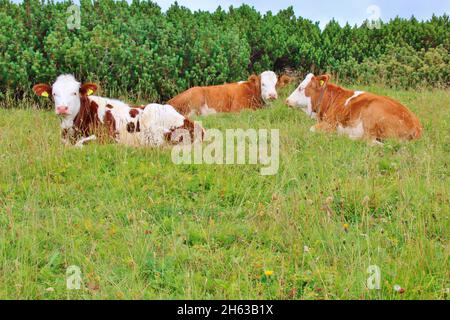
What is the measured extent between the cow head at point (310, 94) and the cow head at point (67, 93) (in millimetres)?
4126

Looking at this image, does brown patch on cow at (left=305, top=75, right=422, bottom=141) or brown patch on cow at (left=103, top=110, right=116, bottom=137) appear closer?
brown patch on cow at (left=103, top=110, right=116, bottom=137)

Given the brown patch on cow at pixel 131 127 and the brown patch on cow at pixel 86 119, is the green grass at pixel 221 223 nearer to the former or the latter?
the brown patch on cow at pixel 86 119

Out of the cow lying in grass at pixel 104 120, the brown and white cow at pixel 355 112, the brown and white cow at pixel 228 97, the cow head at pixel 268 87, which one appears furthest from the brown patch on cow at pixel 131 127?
the cow head at pixel 268 87

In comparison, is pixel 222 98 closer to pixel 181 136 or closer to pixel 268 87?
pixel 268 87

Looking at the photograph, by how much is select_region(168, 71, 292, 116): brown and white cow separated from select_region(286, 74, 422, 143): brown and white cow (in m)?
2.28

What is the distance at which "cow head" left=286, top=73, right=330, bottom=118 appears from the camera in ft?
37.8

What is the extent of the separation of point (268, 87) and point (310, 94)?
2.53 metres

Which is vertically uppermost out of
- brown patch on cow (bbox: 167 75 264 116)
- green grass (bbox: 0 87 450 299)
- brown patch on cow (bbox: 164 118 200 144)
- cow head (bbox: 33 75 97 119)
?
brown patch on cow (bbox: 167 75 264 116)

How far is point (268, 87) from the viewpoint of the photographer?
46.1 ft

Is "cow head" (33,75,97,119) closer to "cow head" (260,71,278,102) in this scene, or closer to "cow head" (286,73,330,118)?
"cow head" (286,73,330,118)

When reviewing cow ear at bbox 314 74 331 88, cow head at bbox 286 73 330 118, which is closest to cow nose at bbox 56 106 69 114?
cow head at bbox 286 73 330 118

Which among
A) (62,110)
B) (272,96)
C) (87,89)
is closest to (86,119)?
(87,89)
